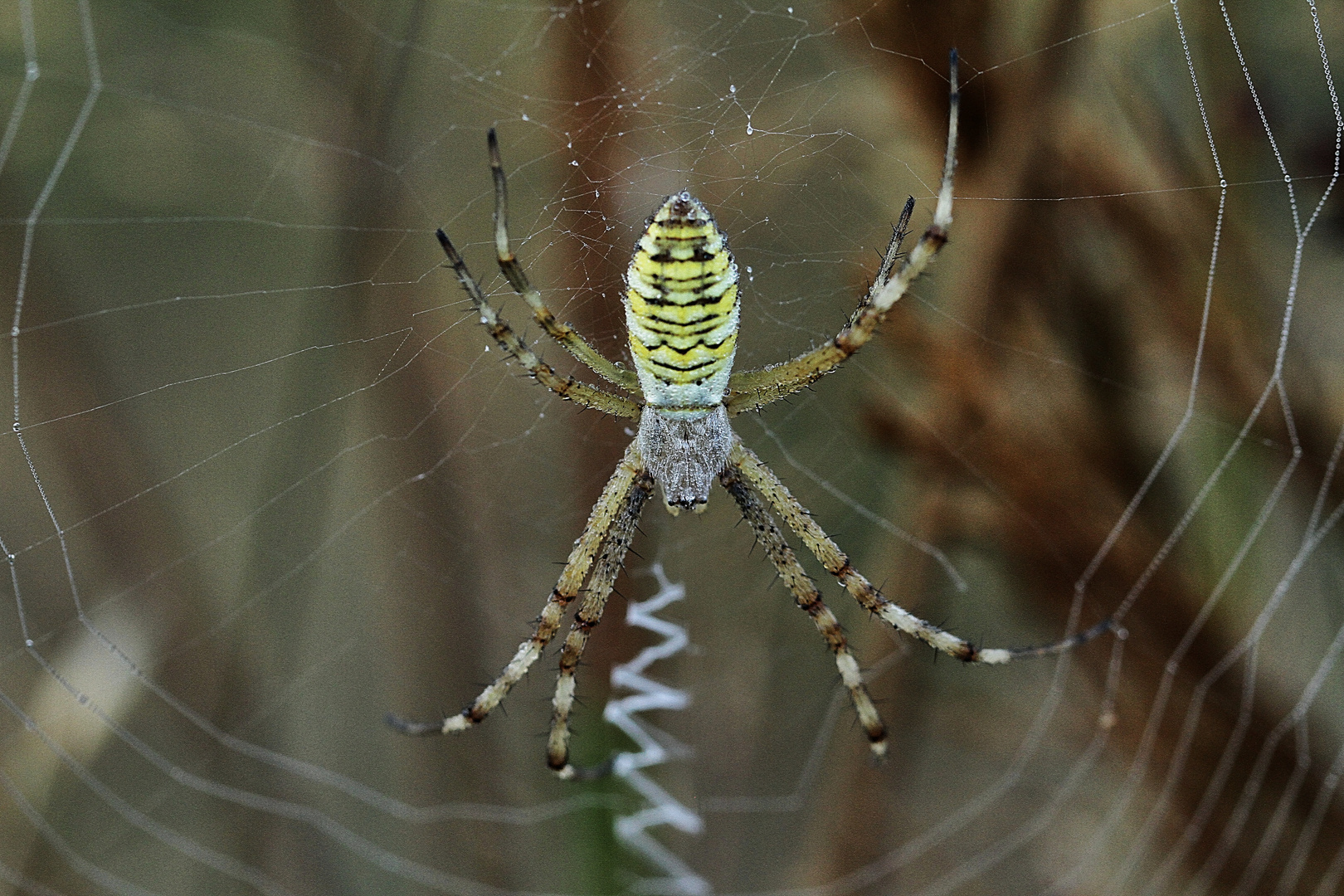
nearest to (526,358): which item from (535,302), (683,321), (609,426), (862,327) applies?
(535,302)

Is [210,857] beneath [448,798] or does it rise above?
beneath

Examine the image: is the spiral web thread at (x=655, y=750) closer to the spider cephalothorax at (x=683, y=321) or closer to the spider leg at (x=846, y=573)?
the spider leg at (x=846, y=573)

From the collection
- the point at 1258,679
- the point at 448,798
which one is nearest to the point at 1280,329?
the point at 1258,679

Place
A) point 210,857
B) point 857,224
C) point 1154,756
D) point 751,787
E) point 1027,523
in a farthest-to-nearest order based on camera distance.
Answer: point 751,787, point 210,857, point 1154,756, point 1027,523, point 857,224

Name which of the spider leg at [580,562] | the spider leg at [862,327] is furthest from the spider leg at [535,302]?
the spider leg at [580,562]

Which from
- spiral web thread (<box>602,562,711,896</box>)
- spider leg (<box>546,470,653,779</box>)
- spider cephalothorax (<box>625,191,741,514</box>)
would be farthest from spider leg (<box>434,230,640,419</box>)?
spiral web thread (<box>602,562,711,896</box>)

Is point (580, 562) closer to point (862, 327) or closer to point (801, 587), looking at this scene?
point (801, 587)

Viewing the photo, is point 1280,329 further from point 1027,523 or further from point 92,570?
point 92,570
